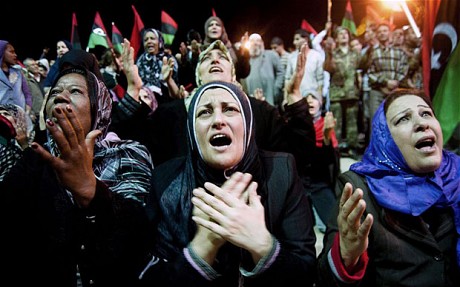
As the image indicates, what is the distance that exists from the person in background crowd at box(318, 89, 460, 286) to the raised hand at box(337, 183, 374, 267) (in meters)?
0.08

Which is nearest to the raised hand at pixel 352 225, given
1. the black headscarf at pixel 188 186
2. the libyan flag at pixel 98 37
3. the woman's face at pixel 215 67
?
the black headscarf at pixel 188 186

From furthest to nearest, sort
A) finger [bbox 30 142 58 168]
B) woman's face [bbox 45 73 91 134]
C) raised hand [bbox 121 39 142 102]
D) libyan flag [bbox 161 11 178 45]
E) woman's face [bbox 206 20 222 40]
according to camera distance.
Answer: libyan flag [bbox 161 11 178 45], woman's face [bbox 206 20 222 40], raised hand [bbox 121 39 142 102], woman's face [bbox 45 73 91 134], finger [bbox 30 142 58 168]

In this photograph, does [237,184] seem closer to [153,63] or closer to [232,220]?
[232,220]

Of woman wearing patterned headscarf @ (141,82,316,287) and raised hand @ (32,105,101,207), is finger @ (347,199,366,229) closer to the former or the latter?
woman wearing patterned headscarf @ (141,82,316,287)

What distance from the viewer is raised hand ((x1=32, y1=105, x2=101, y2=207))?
1528 millimetres

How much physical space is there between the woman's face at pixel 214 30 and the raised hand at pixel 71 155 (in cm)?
320

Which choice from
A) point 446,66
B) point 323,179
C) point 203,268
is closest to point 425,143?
point 203,268

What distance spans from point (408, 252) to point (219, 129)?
1.11 m

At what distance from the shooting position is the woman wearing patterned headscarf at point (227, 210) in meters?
1.66

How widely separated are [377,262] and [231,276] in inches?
29.9

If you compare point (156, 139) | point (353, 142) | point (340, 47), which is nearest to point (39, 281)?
point (156, 139)

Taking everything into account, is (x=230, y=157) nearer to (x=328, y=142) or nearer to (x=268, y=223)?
(x=268, y=223)

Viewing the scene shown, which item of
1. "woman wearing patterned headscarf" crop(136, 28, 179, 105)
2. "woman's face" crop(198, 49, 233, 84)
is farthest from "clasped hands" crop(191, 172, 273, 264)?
"woman wearing patterned headscarf" crop(136, 28, 179, 105)

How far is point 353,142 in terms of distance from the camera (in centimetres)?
779
